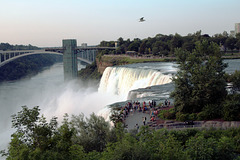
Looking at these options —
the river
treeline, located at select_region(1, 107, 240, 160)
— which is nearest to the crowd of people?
the river

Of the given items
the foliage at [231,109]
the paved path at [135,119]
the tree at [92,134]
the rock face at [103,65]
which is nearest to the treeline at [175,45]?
the rock face at [103,65]

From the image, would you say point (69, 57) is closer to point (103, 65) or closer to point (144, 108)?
point (103, 65)

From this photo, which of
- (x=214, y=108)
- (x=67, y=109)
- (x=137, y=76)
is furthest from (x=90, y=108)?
(x=214, y=108)

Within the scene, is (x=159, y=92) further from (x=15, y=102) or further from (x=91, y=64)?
(x=91, y=64)

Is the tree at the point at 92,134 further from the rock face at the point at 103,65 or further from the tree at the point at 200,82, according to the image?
the rock face at the point at 103,65

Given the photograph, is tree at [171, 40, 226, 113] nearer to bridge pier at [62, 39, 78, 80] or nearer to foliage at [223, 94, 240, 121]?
foliage at [223, 94, 240, 121]

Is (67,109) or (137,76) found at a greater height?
(137,76)
